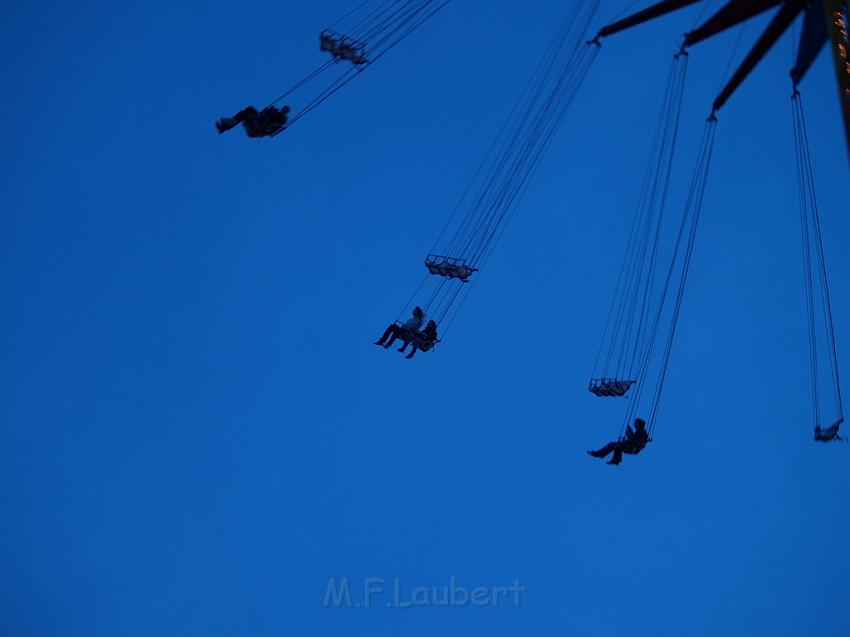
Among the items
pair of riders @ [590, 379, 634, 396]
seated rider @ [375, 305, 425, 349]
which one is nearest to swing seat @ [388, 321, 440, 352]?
seated rider @ [375, 305, 425, 349]

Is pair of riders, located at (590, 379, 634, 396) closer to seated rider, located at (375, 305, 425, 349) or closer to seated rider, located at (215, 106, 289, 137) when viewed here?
seated rider, located at (375, 305, 425, 349)

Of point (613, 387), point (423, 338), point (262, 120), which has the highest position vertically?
point (262, 120)

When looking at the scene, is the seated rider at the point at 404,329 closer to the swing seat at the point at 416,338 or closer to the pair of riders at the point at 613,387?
the swing seat at the point at 416,338

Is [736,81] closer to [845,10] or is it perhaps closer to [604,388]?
[845,10]

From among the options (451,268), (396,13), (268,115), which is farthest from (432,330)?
(396,13)

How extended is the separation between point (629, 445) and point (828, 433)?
3619 millimetres

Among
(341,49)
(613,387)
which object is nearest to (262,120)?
(341,49)

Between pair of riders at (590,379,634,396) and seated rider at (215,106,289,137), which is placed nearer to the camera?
seated rider at (215,106,289,137)

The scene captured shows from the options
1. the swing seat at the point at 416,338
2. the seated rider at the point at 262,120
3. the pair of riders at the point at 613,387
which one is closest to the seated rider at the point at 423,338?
the swing seat at the point at 416,338

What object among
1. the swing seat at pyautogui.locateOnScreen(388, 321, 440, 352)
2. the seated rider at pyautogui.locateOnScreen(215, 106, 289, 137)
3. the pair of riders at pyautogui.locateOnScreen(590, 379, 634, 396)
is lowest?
the pair of riders at pyautogui.locateOnScreen(590, 379, 634, 396)

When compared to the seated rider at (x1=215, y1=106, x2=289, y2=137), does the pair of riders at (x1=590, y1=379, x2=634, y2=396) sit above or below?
below

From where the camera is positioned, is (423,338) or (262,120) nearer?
(262,120)

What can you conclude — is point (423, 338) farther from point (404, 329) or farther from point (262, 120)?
point (262, 120)

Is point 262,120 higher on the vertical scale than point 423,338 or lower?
higher
